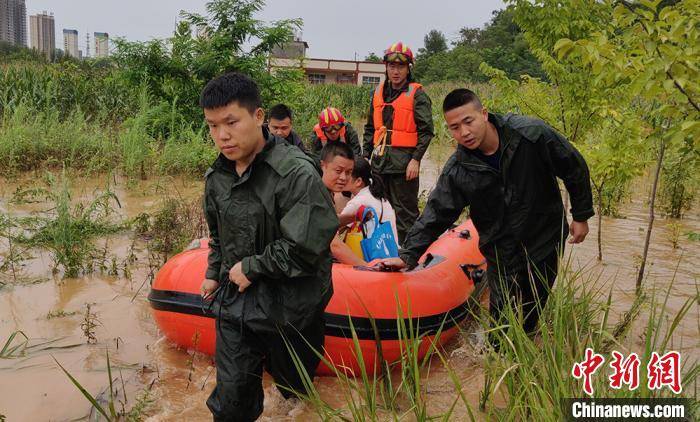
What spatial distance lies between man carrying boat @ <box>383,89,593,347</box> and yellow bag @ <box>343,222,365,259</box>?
0.57 m

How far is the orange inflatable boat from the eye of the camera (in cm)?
304

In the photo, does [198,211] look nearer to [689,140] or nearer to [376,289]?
[376,289]

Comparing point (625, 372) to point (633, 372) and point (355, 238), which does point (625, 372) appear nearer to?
point (633, 372)

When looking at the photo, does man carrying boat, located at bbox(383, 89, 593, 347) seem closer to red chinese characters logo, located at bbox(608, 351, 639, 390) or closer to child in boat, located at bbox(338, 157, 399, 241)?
child in boat, located at bbox(338, 157, 399, 241)

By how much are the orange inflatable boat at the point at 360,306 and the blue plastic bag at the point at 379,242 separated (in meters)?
0.23

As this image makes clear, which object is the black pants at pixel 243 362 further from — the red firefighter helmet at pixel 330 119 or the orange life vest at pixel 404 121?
the red firefighter helmet at pixel 330 119

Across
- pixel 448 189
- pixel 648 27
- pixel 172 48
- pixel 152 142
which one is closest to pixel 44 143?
pixel 152 142

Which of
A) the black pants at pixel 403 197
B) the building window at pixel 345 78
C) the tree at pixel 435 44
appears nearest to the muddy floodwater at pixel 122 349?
the black pants at pixel 403 197

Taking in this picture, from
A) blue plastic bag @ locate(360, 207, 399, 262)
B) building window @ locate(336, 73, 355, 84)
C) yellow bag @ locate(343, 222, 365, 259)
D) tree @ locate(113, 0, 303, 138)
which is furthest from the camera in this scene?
building window @ locate(336, 73, 355, 84)

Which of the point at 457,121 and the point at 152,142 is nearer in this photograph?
the point at 457,121

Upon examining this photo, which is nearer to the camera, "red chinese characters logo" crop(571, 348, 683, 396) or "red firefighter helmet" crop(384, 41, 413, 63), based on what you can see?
"red chinese characters logo" crop(571, 348, 683, 396)

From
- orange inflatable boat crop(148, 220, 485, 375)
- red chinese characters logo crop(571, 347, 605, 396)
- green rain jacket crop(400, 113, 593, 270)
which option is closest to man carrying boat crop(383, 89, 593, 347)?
green rain jacket crop(400, 113, 593, 270)

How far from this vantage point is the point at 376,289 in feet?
10.2

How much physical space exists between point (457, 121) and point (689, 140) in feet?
3.99
